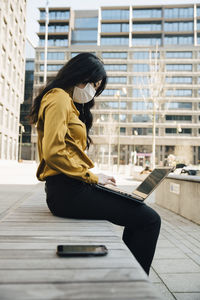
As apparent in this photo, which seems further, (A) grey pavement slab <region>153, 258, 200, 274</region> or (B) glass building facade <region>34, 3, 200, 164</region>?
(B) glass building facade <region>34, 3, 200, 164</region>

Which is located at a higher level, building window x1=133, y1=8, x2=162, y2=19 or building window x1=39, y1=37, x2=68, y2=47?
building window x1=133, y1=8, x2=162, y2=19

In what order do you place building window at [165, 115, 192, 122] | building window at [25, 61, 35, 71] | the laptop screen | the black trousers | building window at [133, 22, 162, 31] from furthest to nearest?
building window at [25, 61, 35, 71] < building window at [133, 22, 162, 31] < building window at [165, 115, 192, 122] < the laptop screen < the black trousers

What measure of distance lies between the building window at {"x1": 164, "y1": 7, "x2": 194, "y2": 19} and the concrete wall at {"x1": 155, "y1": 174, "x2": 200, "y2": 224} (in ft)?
213

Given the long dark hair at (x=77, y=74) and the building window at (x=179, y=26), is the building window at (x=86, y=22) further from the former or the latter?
the long dark hair at (x=77, y=74)

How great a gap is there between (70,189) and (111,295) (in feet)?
3.86

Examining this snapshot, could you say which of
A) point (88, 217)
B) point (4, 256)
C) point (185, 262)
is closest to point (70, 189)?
point (88, 217)

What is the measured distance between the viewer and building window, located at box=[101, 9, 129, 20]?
65250mm

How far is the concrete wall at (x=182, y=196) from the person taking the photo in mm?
5590

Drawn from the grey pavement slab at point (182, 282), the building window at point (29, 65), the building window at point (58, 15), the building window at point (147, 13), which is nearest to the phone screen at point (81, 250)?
the grey pavement slab at point (182, 282)

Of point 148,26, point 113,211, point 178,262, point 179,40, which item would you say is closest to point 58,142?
point 113,211

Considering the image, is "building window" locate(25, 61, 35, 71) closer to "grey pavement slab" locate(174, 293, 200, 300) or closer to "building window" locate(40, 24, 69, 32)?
"building window" locate(40, 24, 69, 32)

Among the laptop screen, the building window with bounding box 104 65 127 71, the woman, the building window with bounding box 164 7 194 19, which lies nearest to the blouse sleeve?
the woman

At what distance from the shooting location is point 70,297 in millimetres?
965

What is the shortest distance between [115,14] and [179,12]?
13.4m
